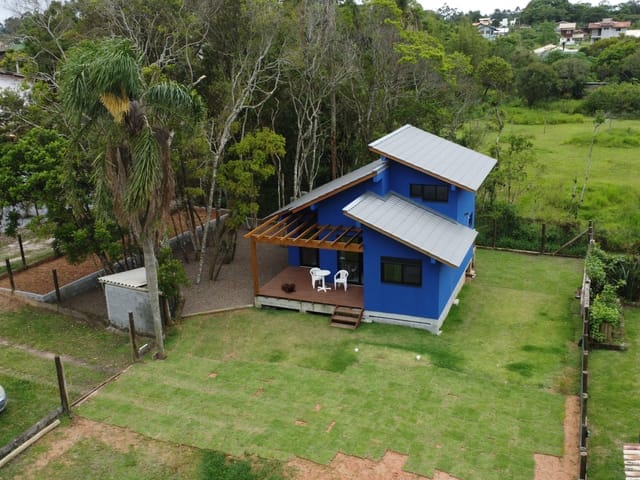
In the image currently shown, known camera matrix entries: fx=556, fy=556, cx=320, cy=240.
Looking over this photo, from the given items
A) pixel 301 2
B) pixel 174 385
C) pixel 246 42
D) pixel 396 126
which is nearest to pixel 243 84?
pixel 246 42

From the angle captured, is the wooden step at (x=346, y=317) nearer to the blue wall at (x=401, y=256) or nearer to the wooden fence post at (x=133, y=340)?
the blue wall at (x=401, y=256)

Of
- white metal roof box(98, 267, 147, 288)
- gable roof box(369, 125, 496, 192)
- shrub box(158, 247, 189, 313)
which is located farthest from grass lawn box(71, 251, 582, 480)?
gable roof box(369, 125, 496, 192)

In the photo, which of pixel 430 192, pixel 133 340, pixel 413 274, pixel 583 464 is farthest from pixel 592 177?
pixel 133 340

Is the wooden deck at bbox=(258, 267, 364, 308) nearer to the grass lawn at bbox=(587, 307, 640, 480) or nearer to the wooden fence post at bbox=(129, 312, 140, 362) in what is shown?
the wooden fence post at bbox=(129, 312, 140, 362)

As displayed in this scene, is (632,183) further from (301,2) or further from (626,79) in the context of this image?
(626,79)

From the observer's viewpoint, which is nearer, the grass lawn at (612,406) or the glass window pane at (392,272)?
the grass lawn at (612,406)

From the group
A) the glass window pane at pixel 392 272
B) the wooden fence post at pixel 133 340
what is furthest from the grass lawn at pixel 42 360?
the glass window pane at pixel 392 272
